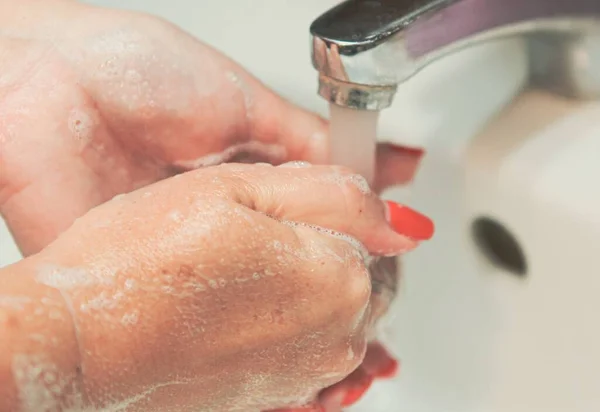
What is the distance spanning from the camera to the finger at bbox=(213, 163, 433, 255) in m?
0.37

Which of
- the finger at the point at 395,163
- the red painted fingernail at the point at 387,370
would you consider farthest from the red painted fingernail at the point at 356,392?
the finger at the point at 395,163

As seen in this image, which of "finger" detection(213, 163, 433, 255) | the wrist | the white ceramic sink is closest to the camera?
the wrist

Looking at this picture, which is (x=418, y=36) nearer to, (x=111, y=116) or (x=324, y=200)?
(x=324, y=200)

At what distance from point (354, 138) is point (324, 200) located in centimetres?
9

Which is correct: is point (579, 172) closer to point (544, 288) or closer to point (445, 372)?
point (544, 288)

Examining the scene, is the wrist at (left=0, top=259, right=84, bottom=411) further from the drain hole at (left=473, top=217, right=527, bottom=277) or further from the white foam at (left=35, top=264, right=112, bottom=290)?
the drain hole at (left=473, top=217, right=527, bottom=277)

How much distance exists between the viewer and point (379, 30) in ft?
1.24

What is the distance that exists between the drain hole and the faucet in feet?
0.42

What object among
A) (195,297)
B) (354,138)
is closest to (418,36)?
(354,138)

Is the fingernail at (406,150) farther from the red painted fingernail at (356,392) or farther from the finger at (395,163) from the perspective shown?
the red painted fingernail at (356,392)

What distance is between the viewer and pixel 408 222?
0.45 meters

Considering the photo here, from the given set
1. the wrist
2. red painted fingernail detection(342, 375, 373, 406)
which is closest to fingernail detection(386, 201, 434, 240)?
red painted fingernail detection(342, 375, 373, 406)

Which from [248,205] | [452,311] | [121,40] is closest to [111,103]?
[121,40]

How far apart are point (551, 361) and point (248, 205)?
31 centimetres
